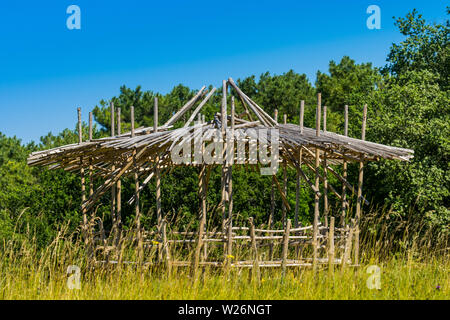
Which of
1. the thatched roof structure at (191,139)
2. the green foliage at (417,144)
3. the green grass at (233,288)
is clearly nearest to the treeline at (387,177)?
the green foliage at (417,144)

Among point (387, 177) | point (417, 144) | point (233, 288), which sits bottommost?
point (233, 288)

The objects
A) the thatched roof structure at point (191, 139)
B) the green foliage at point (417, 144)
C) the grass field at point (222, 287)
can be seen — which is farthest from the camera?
the green foliage at point (417, 144)

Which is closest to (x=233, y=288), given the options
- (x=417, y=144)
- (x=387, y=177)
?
(x=387, y=177)

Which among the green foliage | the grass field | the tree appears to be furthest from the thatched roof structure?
the tree

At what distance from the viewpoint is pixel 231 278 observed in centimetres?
700

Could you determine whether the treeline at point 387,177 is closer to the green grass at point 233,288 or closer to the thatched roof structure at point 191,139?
the thatched roof structure at point 191,139

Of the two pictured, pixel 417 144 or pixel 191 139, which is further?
pixel 417 144

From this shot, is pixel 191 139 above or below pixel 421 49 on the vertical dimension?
below

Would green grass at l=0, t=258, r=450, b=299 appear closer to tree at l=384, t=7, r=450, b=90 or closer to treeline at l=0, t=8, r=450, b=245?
treeline at l=0, t=8, r=450, b=245

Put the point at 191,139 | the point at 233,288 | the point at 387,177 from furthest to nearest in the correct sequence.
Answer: the point at 387,177, the point at 191,139, the point at 233,288

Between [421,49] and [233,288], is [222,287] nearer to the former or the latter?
[233,288]

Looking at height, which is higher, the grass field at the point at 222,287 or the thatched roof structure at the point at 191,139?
the thatched roof structure at the point at 191,139

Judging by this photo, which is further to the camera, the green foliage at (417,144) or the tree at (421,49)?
the tree at (421,49)

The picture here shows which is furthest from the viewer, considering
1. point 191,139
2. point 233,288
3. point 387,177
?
point 387,177
